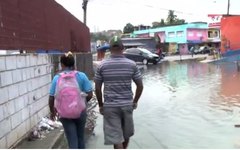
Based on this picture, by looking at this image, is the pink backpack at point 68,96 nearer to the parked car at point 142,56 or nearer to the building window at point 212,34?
the parked car at point 142,56

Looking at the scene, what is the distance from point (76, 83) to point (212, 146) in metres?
3.11

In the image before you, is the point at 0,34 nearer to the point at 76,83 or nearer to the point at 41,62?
the point at 76,83

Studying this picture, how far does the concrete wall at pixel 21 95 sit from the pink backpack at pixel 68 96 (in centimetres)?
132

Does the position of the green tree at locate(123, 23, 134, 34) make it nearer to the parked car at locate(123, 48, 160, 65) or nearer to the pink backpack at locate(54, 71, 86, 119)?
the parked car at locate(123, 48, 160, 65)

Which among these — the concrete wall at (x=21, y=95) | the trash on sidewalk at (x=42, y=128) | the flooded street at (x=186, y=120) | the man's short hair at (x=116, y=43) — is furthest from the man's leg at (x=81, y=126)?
the trash on sidewalk at (x=42, y=128)

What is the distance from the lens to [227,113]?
1181 cm

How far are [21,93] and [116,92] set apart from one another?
2.91 meters

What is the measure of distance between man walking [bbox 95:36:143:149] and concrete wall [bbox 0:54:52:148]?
183cm

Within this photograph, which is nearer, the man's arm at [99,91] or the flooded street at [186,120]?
the man's arm at [99,91]

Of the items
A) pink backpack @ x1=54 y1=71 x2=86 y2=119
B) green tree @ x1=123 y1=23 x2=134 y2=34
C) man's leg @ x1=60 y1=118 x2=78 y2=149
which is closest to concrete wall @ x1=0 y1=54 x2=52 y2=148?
man's leg @ x1=60 y1=118 x2=78 y2=149

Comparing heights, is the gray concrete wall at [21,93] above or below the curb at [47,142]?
above

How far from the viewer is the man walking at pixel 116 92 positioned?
5922 millimetres

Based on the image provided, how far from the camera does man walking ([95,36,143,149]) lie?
19.4 feet

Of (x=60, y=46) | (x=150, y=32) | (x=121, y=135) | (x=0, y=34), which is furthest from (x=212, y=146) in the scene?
(x=150, y=32)
